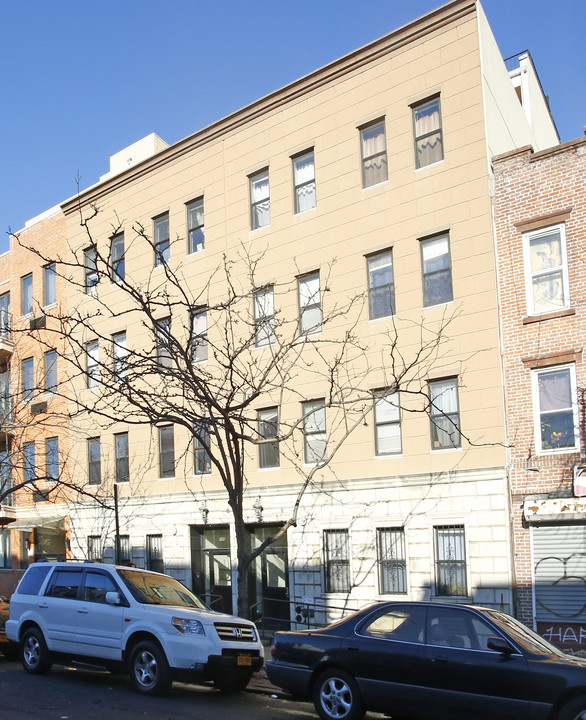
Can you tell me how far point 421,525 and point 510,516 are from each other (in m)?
2.06

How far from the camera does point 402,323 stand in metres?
19.0

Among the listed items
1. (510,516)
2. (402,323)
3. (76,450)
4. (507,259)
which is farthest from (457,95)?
(76,450)

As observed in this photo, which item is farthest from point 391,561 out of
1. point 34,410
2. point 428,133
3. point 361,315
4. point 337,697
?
point 34,410

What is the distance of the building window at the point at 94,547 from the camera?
1035 inches

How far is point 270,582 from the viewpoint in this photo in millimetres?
21406

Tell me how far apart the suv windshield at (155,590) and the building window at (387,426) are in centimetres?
717

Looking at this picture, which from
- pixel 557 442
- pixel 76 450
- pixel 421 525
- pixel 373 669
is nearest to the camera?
pixel 373 669

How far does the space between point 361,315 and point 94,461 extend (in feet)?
37.6

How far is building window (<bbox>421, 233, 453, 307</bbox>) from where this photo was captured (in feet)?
60.7

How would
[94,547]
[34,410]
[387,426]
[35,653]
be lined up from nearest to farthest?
[35,653] < [387,426] < [94,547] < [34,410]

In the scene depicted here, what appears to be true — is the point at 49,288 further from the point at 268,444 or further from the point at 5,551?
the point at 268,444

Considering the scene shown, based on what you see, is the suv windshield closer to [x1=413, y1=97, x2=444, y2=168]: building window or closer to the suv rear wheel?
A: the suv rear wheel

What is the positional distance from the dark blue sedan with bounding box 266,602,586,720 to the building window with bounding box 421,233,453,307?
982 cm

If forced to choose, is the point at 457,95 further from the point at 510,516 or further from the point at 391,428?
the point at 510,516
